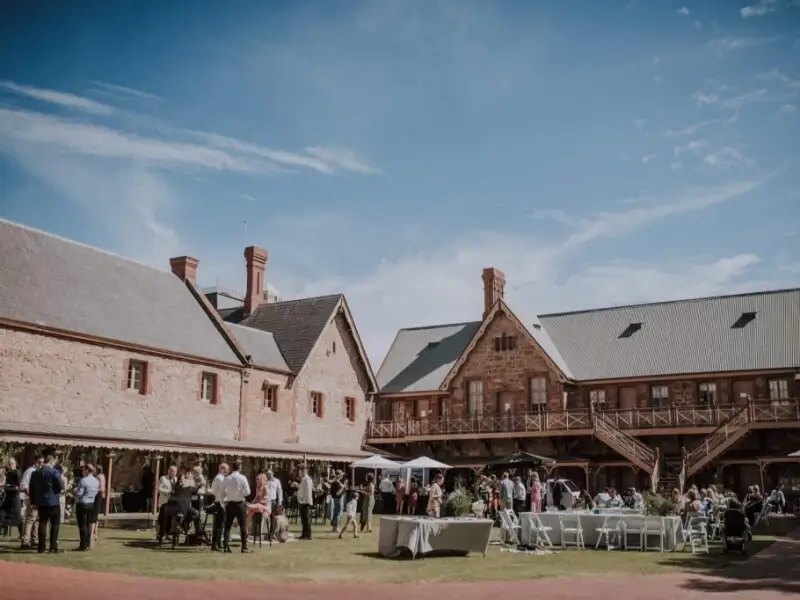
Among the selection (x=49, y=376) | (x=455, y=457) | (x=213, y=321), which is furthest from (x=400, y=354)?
(x=49, y=376)

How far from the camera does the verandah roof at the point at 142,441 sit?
21547 mm

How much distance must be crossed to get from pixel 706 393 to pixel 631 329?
5214mm

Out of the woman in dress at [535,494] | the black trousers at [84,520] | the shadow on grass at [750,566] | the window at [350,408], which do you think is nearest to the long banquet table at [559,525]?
the shadow on grass at [750,566]

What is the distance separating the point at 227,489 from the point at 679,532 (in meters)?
Result: 9.43

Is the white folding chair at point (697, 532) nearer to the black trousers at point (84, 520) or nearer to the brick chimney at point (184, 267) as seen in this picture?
the black trousers at point (84, 520)

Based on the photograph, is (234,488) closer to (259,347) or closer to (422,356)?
(259,347)

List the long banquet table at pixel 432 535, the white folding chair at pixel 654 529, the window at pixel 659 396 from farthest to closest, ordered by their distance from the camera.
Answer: the window at pixel 659 396 < the white folding chair at pixel 654 529 < the long banquet table at pixel 432 535

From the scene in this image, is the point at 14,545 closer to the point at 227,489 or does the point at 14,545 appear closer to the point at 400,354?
the point at 227,489

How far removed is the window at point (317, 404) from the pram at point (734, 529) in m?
20.8

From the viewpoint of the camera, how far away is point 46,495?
13.8 m

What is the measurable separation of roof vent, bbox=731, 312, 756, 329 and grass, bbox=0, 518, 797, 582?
63.3 ft

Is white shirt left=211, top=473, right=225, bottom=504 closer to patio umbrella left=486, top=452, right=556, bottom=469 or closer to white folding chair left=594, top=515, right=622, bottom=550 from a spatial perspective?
white folding chair left=594, top=515, right=622, bottom=550

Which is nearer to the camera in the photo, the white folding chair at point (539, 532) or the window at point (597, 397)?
the white folding chair at point (539, 532)

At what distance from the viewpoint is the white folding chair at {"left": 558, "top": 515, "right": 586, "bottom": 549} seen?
58.1ft
